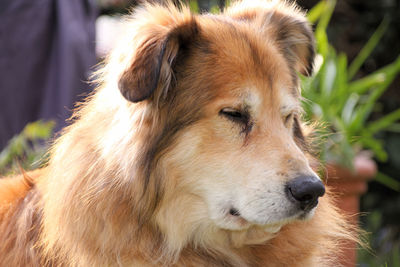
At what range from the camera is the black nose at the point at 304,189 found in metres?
2.24

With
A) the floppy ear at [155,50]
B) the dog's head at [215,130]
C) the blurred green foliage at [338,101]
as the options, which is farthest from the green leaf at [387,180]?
the floppy ear at [155,50]

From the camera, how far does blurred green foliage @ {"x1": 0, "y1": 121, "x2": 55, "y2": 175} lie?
3572 mm

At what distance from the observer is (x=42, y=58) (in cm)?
490

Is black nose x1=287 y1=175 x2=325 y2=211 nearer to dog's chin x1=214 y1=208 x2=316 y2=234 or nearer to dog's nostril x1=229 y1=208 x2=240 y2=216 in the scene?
dog's chin x1=214 y1=208 x2=316 y2=234

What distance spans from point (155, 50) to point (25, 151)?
2300 mm

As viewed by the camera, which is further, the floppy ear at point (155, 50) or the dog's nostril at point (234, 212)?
the dog's nostril at point (234, 212)

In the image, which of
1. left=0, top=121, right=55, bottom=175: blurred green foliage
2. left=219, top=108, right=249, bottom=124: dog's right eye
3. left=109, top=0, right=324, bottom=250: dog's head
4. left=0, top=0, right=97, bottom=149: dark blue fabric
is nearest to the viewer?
left=109, top=0, right=324, bottom=250: dog's head

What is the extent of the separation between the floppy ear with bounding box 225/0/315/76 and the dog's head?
0.31 m

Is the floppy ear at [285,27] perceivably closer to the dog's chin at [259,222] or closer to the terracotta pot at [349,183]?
the dog's chin at [259,222]

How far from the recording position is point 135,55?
2.21 m

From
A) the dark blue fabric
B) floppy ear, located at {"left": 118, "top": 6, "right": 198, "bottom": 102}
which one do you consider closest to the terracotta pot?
floppy ear, located at {"left": 118, "top": 6, "right": 198, "bottom": 102}

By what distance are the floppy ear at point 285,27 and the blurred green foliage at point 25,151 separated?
1.47m

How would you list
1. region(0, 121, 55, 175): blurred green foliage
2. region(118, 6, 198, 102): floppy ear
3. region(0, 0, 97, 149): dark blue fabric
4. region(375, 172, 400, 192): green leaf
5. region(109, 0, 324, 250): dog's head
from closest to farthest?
1. region(118, 6, 198, 102): floppy ear
2. region(109, 0, 324, 250): dog's head
3. region(0, 121, 55, 175): blurred green foliage
4. region(0, 0, 97, 149): dark blue fabric
5. region(375, 172, 400, 192): green leaf

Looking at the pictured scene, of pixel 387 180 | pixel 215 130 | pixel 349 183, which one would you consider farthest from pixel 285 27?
pixel 387 180
